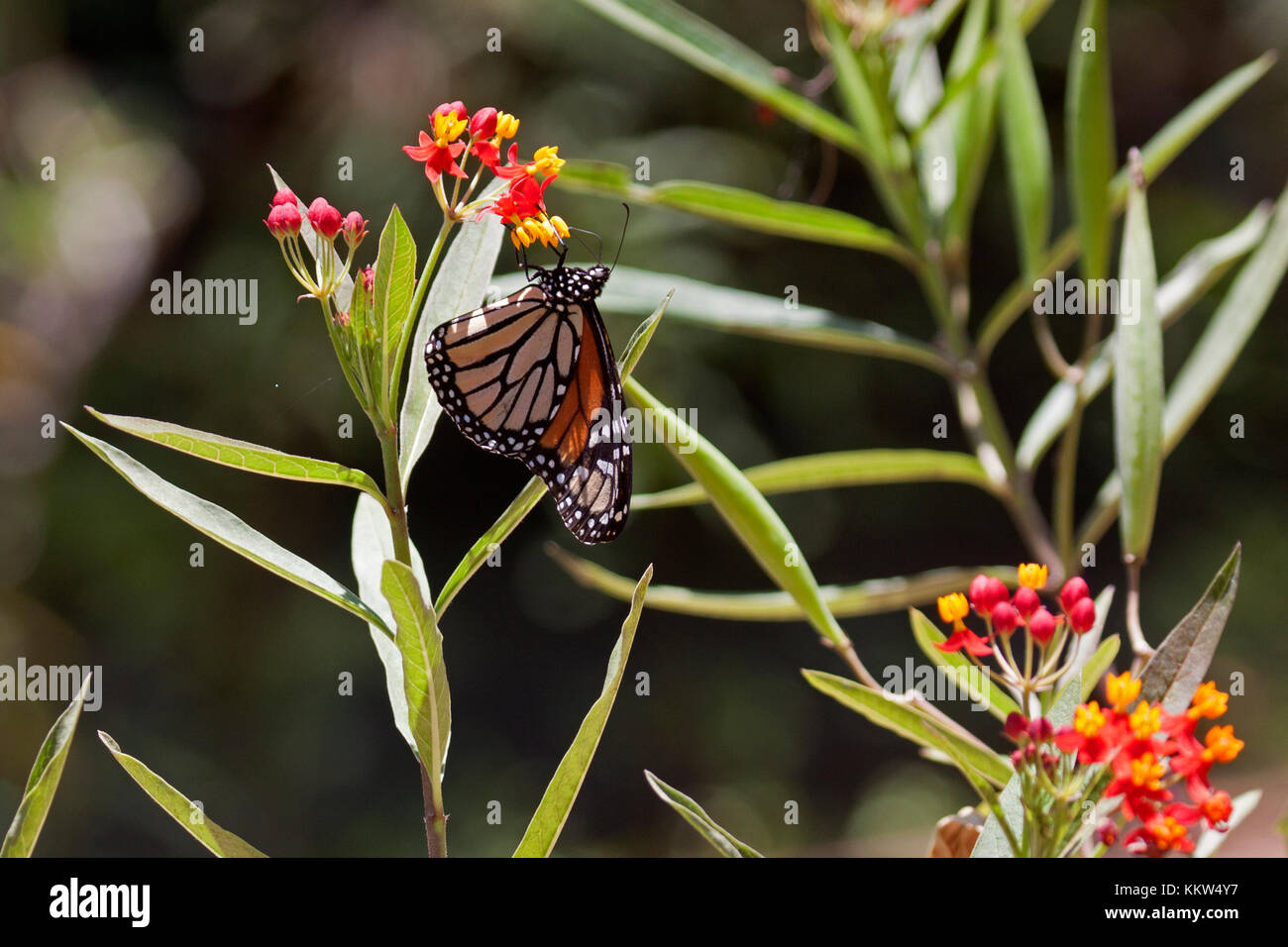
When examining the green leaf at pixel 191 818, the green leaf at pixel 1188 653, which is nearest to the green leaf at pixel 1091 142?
the green leaf at pixel 1188 653

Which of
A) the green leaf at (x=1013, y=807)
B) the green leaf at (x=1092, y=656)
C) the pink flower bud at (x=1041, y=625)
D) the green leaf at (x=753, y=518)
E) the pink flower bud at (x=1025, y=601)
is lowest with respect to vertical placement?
the green leaf at (x=1013, y=807)

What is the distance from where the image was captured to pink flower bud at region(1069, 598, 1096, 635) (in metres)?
0.58

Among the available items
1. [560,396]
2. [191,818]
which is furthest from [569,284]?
[191,818]

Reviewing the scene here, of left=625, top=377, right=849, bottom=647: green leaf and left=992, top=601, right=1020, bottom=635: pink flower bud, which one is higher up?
left=625, top=377, right=849, bottom=647: green leaf

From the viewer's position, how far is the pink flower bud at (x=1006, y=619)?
584mm

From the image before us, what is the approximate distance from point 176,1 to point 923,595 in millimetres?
2922

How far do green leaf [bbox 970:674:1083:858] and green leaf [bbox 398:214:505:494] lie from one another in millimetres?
376

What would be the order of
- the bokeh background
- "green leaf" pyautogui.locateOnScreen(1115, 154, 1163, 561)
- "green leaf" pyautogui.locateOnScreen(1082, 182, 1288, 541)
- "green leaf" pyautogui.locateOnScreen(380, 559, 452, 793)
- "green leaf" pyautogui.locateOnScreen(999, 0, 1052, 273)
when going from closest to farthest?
"green leaf" pyautogui.locateOnScreen(380, 559, 452, 793) < "green leaf" pyautogui.locateOnScreen(1115, 154, 1163, 561) < "green leaf" pyautogui.locateOnScreen(1082, 182, 1288, 541) < "green leaf" pyautogui.locateOnScreen(999, 0, 1052, 273) < the bokeh background

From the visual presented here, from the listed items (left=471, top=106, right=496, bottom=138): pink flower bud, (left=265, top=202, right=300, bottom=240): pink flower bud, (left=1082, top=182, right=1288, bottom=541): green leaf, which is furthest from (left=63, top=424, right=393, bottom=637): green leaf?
(left=1082, top=182, right=1288, bottom=541): green leaf

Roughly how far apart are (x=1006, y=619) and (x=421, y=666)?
0.32 m

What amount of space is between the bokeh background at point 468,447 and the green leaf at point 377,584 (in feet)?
6.74

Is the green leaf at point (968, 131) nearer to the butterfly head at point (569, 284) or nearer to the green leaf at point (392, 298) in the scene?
the butterfly head at point (569, 284)

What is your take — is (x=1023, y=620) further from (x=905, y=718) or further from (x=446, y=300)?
(x=446, y=300)

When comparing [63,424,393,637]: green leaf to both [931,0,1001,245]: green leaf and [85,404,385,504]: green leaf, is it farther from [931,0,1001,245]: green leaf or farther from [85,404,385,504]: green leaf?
[931,0,1001,245]: green leaf
